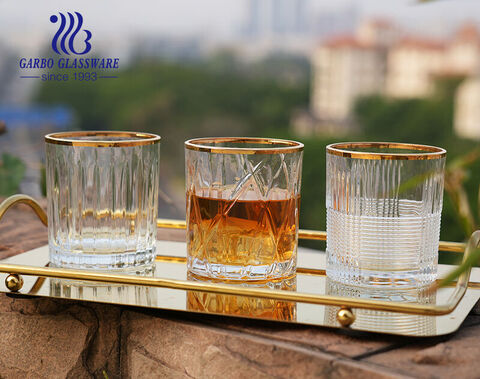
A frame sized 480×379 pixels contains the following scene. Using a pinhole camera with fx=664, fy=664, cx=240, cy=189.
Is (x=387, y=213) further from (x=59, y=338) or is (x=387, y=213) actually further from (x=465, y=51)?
(x=465, y=51)

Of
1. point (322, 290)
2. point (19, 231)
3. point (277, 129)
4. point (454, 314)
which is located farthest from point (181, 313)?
point (277, 129)

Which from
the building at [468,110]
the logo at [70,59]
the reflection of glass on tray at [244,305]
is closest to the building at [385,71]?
the building at [468,110]

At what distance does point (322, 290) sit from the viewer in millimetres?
702

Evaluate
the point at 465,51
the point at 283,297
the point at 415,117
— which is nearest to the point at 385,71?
the point at 415,117

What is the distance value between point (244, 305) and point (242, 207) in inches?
3.9

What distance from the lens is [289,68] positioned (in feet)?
27.1

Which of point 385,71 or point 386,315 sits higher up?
point 385,71

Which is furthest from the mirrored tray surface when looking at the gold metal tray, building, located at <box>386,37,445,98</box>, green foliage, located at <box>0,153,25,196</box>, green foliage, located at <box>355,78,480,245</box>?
green foliage, located at <box>355,78,480,245</box>

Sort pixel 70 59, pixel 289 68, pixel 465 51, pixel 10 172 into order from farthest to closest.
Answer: pixel 289 68 < pixel 465 51 < pixel 10 172 < pixel 70 59

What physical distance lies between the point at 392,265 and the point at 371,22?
7.35m

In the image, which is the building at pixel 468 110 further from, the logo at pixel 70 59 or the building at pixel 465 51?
the logo at pixel 70 59

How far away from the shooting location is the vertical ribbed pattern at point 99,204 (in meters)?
0.73

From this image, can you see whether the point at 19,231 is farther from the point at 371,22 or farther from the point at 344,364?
the point at 371,22

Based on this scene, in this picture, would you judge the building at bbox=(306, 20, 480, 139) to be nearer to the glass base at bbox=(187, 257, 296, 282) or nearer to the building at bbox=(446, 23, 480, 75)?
the building at bbox=(446, 23, 480, 75)
